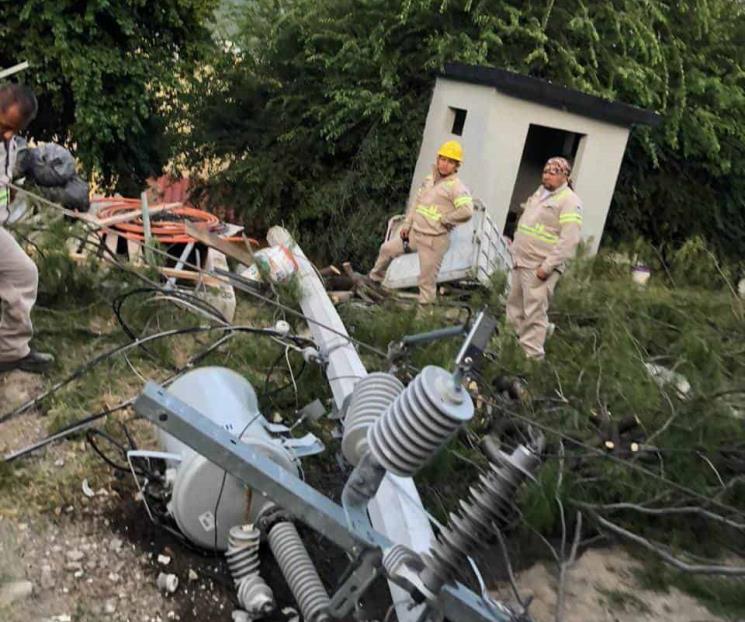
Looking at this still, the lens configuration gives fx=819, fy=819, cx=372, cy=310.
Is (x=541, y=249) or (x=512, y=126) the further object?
(x=512, y=126)

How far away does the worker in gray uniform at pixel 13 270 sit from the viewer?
3.94 m

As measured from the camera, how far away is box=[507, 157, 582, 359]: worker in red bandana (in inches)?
229

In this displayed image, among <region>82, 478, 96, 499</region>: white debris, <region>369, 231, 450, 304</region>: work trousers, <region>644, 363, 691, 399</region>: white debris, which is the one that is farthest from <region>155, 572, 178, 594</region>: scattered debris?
<region>369, 231, 450, 304</region>: work trousers

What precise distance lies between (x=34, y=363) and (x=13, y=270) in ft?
1.96

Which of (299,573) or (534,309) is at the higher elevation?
(534,309)

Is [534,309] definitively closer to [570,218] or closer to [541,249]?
[541,249]

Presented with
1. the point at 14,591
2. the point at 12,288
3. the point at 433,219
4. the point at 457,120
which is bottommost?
the point at 14,591

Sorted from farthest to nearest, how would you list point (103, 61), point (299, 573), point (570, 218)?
1. point (103, 61)
2. point (570, 218)
3. point (299, 573)

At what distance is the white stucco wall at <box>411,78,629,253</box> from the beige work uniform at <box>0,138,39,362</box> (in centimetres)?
639

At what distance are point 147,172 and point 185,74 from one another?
1526 millimetres

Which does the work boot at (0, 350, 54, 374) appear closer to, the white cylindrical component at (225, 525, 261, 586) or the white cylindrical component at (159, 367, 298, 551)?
the white cylindrical component at (159, 367, 298, 551)

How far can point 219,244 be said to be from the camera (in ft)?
22.7

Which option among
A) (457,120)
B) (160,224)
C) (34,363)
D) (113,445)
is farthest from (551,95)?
(113,445)

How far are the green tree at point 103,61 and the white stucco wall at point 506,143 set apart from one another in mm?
3549
